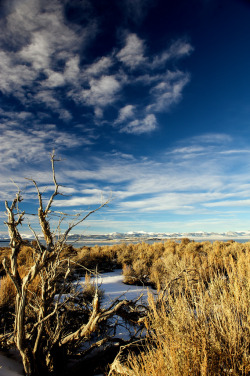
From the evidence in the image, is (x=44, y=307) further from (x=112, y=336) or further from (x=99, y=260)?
(x=99, y=260)

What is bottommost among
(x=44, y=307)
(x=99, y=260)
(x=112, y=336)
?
(x=99, y=260)

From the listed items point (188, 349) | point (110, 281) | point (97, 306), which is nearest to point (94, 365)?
point (97, 306)

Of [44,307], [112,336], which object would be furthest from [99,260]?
[44,307]

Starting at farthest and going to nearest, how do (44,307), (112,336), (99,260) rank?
1. (99,260)
2. (112,336)
3. (44,307)

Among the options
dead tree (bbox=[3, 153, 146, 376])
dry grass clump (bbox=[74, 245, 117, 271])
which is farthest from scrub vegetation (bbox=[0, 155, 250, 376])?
dry grass clump (bbox=[74, 245, 117, 271])

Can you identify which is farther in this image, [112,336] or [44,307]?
[112,336]

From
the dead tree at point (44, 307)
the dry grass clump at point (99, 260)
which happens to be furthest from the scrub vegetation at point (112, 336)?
the dry grass clump at point (99, 260)

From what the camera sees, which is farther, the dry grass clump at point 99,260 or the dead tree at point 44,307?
the dry grass clump at point 99,260

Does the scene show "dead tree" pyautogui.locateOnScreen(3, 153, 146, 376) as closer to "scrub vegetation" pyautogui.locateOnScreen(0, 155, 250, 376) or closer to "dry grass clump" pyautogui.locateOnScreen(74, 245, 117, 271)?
"scrub vegetation" pyautogui.locateOnScreen(0, 155, 250, 376)

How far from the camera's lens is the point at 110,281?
349 inches

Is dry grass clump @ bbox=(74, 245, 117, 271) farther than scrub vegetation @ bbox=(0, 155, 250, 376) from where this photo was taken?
Yes

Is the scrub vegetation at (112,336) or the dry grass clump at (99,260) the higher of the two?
the scrub vegetation at (112,336)

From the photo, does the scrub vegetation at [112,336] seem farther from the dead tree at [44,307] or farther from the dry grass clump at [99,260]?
the dry grass clump at [99,260]

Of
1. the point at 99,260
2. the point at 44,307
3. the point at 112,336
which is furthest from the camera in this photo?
the point at 99,260
